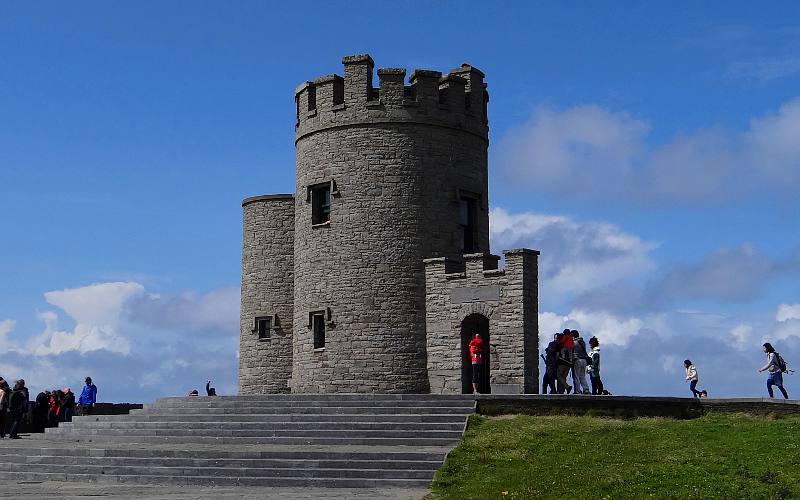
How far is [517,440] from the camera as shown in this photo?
21016 mm

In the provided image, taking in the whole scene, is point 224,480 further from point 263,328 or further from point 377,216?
point 263,328

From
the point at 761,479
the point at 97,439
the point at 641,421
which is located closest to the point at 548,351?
the point at 641,421

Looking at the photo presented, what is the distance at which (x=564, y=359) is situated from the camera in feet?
85.4

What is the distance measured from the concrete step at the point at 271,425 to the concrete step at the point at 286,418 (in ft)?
0.61

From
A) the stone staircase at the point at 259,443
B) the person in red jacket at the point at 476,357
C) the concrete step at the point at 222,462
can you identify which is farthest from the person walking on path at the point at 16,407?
the person in red jacket at the point at 476,357

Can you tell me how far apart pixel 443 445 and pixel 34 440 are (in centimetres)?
1144

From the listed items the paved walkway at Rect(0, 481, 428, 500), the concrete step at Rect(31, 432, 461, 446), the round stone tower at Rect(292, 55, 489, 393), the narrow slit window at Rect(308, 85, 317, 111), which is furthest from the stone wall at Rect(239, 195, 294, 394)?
the paved walkway at Rect(0, 481, 428, 500)

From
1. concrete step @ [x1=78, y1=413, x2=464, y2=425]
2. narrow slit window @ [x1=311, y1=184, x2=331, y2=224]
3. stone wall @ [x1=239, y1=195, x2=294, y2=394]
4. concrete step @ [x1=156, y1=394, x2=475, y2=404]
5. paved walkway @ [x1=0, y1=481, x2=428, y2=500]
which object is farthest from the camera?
stone wall @ [x1=239, y1=195, x2=294, y2=394]

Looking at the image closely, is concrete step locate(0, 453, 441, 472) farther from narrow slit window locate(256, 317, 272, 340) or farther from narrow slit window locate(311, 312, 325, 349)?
narrow slit window locate(256, 317, 272, 340)

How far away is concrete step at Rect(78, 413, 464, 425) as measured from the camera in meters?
22.8

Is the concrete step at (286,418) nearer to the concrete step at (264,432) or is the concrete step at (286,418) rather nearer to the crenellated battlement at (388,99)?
the concrete step at (264,432)

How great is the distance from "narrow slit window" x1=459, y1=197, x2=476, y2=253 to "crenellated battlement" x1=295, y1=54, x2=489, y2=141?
7.24ft

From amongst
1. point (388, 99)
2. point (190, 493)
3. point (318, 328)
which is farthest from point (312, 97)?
point (190, 493)

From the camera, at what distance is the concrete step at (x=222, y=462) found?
19719 millimetres
